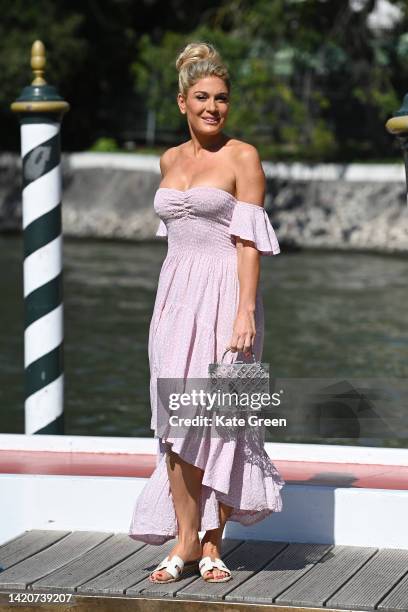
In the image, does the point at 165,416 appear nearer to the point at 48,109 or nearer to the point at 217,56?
the point at 217,56

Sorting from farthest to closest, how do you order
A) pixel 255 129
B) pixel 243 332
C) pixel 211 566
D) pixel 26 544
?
pixel 255 129, pixel 26 544, pixel 211 566, pixel 243 332

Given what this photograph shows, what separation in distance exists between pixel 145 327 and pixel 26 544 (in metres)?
9.90

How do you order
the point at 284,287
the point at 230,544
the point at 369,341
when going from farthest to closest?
the point at 284,287, the point at 369,341, the point at 230,544

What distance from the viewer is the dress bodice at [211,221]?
A: 15.3 feet

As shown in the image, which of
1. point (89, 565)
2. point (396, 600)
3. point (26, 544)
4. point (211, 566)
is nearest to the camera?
point (396, 600)

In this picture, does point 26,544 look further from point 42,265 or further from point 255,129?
point 255,129

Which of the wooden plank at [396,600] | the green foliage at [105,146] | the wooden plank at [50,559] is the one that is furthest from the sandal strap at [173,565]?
the green foliage at [105,146]

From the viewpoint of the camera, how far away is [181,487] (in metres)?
4.74

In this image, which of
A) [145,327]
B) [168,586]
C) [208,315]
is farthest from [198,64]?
[145,327]

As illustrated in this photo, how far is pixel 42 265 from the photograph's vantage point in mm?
6730

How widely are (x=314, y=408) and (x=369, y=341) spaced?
24.5 ft

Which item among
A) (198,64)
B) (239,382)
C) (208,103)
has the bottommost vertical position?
(239,382)

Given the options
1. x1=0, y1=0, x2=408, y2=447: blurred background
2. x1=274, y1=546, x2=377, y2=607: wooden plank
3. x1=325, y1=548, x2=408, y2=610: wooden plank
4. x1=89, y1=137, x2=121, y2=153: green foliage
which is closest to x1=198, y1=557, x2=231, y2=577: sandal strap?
x1=274, y1=546, x2=377, y2=607: wooden plank

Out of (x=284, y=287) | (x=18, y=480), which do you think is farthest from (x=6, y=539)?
(x=284, y=287)
